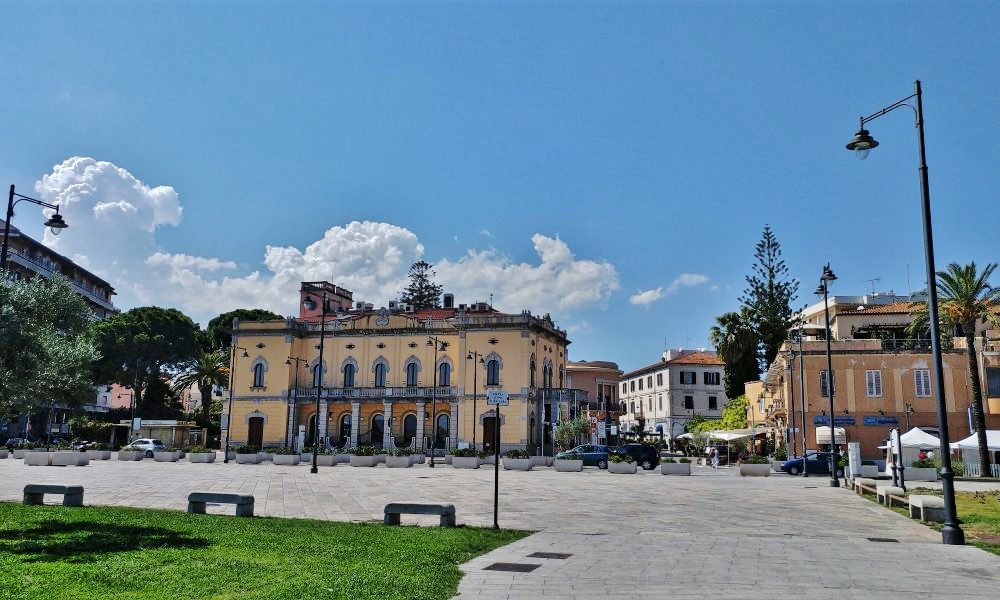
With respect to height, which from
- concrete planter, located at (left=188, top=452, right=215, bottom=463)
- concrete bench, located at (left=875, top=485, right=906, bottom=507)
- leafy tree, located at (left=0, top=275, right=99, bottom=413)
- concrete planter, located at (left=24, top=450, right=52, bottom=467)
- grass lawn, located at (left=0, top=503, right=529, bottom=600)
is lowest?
concrete planter, located at (left=188, top=452, right=215, bottom=463)

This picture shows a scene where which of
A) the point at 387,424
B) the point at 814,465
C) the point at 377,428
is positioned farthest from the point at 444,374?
the point at 814,465

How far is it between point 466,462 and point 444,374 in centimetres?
1654

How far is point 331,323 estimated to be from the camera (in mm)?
60625

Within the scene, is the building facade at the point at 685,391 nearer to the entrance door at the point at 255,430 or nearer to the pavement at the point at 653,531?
the entrance door at the point at 255,430

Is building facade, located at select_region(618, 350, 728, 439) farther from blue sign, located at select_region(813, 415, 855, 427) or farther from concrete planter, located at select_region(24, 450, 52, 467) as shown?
concrete planter, located at select_region(24, 450, 52, 467)

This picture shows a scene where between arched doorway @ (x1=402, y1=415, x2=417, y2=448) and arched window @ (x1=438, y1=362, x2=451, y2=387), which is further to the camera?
arched doorway @ (x1=402, y1=415, x2=417, y2=448)

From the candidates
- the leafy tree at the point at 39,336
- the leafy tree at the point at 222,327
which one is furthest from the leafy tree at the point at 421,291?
the leafy tree at the point at 39,336

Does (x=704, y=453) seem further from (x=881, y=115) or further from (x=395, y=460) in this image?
(x=881, y=115)

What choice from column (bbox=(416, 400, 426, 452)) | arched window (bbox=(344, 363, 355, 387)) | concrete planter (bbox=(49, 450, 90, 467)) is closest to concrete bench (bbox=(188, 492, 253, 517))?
concrete planter (bbox=(49, 450, 90, 467))

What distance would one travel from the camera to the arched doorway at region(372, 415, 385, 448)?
5731 centimetres

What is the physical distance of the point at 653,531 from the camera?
14.1m

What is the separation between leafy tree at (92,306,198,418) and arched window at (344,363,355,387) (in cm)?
1993

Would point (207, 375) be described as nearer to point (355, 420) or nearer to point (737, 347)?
point (355, 420)

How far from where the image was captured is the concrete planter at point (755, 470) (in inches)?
1365
